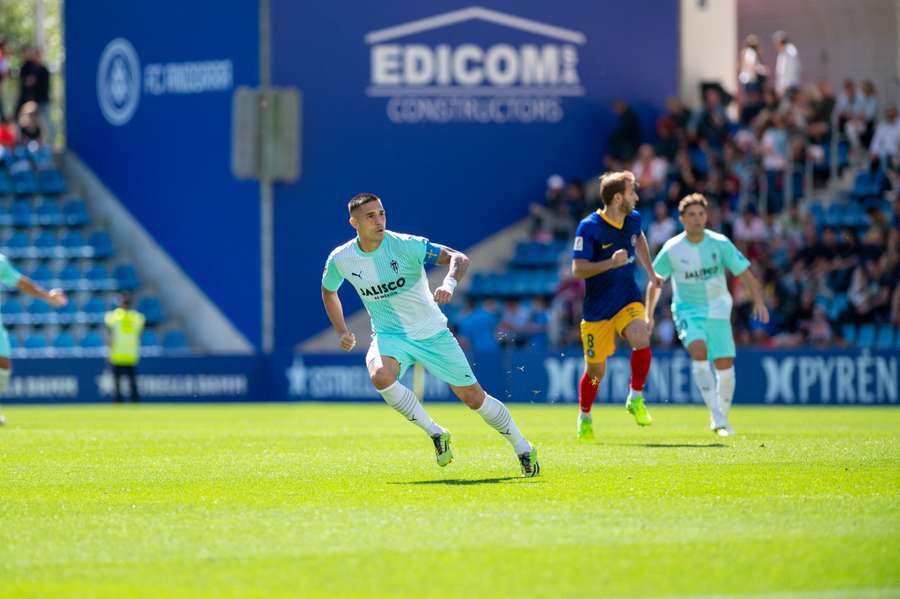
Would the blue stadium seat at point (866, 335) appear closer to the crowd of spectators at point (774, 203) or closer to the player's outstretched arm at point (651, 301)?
the crowd of spectators at point (774, 203)

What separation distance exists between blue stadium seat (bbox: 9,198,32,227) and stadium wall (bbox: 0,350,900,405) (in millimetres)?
5745

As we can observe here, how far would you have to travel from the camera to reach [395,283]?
12977 mm

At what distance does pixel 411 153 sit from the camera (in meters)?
36.0

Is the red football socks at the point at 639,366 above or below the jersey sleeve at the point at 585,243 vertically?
below

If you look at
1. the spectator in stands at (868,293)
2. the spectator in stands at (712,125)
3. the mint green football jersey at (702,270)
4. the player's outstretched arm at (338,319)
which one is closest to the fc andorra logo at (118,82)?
the spectator in stands at (712,125)

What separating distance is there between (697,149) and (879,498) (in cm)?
2345

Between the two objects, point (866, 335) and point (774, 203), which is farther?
point (774, 203)

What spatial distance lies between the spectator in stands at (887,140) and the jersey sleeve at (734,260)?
1466 cm

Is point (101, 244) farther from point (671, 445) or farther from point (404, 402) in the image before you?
point (404, 402)

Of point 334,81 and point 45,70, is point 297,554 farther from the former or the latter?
point 45,70

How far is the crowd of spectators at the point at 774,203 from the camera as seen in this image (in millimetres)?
29297

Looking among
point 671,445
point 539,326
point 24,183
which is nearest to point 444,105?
point 539,326

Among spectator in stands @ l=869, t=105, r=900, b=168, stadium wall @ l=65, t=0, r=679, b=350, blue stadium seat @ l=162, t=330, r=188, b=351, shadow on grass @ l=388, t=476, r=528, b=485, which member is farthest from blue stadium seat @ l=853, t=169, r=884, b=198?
shadow on grass @ l=388, t=476, r=528, b=485

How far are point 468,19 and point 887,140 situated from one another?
9.49 meters
